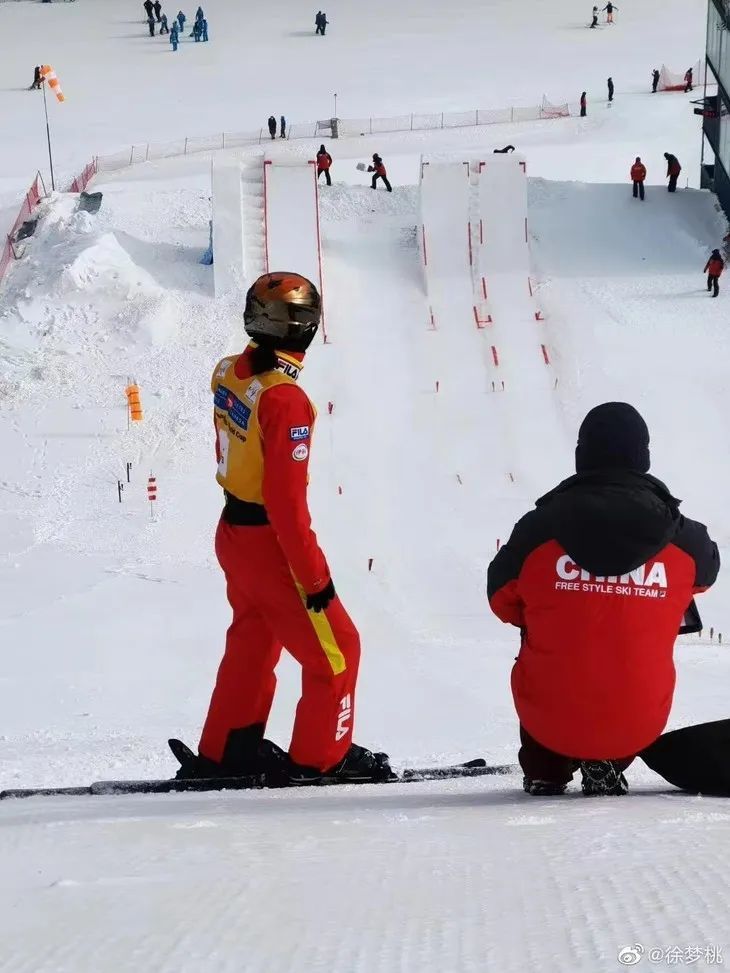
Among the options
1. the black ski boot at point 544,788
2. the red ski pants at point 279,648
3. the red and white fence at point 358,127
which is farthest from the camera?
the red and white fence at point 358,127

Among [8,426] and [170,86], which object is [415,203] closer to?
[8,426]

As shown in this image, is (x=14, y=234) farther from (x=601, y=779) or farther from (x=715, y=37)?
(x=601, y=779)

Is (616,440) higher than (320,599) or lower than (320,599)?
higher

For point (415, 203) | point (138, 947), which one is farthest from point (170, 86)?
point (138, 947)

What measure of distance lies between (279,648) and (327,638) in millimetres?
348

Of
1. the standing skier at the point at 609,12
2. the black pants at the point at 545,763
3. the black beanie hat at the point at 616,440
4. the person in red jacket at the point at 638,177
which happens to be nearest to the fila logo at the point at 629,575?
A: the black beanie hat at the point at 616,440

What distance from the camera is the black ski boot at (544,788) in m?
3.85

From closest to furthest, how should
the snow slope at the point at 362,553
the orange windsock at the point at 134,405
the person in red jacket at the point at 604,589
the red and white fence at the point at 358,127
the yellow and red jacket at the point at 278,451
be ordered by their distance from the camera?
the snow slope at the point at 362,553
the person in red jacket at the point at 604,589
the yellow and red jacket at the point at 278,451
the orange windsock at the point at 134,405
the red and white fence at the point at 358,127

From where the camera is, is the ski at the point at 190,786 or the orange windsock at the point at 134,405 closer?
the ski at the point at 190,786

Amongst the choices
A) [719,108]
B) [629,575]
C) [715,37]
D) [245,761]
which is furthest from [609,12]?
[629,575]

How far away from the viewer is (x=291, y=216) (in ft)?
59.4

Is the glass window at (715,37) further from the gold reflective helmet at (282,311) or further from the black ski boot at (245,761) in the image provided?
the black ski boot at (245,761)

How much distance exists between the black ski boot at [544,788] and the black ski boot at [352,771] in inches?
33.9

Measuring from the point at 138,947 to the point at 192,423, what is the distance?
40.7 feet
